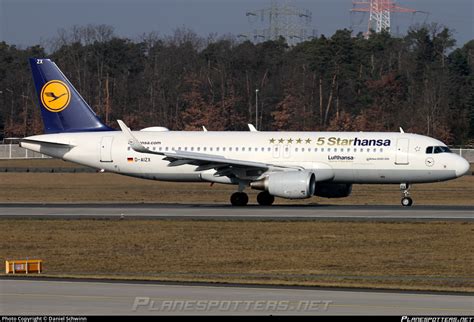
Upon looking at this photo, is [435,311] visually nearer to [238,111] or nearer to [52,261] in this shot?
[52,261]

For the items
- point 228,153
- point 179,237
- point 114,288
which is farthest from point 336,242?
point 228,153

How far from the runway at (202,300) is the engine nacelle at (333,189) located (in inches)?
916

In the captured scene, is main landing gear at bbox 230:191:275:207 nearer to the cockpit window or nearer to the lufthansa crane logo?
the cockpit window

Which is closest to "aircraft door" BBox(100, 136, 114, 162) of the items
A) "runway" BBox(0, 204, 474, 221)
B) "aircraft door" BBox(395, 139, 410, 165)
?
"runway" BBox(0, 204, 474, 221)

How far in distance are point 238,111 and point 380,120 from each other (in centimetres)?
1631

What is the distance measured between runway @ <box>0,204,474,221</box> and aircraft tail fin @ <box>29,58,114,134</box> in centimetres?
438

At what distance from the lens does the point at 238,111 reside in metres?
114

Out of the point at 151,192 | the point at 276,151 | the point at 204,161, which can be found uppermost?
the point at 276,151

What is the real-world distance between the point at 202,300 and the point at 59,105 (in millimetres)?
29797

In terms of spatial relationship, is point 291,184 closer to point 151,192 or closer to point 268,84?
point 151,192

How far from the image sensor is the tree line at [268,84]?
353ft

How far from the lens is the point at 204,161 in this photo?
43.0m

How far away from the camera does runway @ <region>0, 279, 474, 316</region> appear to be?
18484 mm

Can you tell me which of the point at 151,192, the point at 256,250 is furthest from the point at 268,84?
→ the point at 256,250
